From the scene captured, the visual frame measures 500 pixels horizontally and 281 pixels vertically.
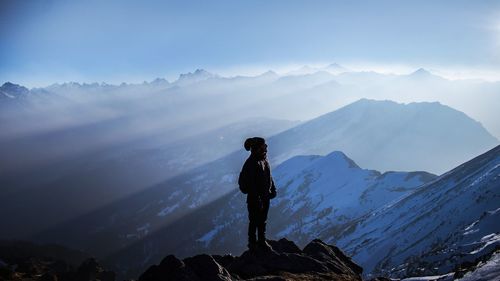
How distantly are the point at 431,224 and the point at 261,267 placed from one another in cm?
12705

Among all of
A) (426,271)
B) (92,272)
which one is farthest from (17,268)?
(426,271)

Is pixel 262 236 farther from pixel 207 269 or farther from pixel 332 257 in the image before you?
pixel 332 257

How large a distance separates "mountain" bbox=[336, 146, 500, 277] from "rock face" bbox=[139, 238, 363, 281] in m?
66.1

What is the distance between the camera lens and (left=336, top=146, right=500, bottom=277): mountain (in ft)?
324

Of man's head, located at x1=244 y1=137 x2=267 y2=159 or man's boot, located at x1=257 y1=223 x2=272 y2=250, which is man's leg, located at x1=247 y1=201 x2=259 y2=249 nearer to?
man's boot, located at x1=257 y1=223 x2=272 y2=250

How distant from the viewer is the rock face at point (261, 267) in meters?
16.1

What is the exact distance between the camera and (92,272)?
299 feet

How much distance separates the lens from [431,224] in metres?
132

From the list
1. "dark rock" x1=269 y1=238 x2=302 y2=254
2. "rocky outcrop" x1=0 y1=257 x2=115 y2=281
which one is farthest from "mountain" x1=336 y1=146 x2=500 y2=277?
"dark rock" x1=269 y1=238 x2=302 y2=254

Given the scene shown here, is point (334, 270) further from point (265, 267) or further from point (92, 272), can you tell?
point (92, 272)

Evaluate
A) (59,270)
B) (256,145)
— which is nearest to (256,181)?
(256,145)

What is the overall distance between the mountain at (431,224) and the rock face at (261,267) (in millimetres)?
66106

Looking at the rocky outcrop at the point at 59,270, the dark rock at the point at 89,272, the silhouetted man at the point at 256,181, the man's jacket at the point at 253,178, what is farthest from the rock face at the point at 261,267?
the dark rock at the point at 89,272

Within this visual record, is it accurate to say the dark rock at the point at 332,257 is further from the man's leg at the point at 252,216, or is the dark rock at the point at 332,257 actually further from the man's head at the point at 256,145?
the man's head at the point at 256,145
